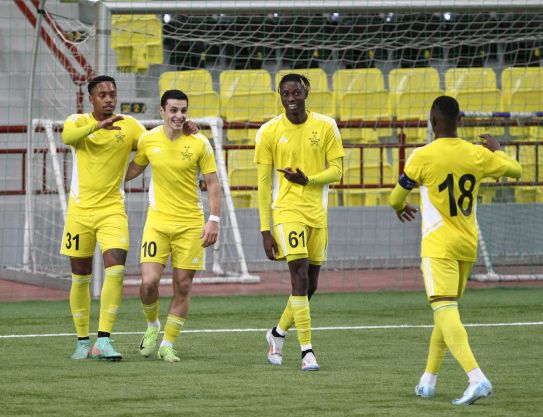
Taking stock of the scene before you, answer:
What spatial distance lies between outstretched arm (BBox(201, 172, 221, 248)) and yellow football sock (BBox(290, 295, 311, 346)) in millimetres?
780

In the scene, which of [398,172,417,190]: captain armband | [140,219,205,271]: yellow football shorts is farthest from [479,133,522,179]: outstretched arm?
[140,219,205,271]: yellow football shorts

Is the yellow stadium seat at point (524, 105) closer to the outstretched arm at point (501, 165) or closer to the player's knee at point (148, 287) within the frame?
the player's knee at point (148, 287)

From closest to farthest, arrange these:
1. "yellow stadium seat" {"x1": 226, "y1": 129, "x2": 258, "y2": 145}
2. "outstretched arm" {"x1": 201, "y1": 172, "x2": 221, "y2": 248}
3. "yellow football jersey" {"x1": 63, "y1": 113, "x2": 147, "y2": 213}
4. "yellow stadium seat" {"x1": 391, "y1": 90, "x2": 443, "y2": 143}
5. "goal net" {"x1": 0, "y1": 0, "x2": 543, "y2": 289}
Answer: "outstretched arm" {"x1": 201, "y1": 172, "x2": 221, "y2": 248}
"yellow football jersey" {"x1": 63, "y1": 113, "x2": 147, "y2": 213}
"goal net" {"x1": 0, "y1": 0, "x2": 543, "y2": 289}
"yellow stadium seat" {"x1": 226, "y1": 129, "x2": 258, "y2": 145}
"yellow stadium seat" {"x1": 391, "y1": 90, "x2": 443, "y2": 143}

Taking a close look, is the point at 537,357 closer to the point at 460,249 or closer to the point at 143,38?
the point at 460,249

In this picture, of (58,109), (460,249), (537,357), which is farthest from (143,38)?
(460,249)

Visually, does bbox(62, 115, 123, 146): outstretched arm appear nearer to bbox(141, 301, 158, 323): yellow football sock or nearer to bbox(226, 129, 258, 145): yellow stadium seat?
bbox(141, 301, 158, 323): yellow football sock

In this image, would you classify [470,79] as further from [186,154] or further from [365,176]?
[186,154]

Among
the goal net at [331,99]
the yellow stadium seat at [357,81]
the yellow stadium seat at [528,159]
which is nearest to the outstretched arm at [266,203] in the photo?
the goal net at [331,99]

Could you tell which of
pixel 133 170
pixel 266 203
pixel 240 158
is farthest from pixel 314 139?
pixel 240 158

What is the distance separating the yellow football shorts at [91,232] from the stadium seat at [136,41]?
5.68 m

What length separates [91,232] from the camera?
9.32 m

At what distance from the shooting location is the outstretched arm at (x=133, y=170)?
31.0 feet

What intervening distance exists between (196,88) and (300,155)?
8.03m

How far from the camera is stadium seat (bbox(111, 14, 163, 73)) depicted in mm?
15016
